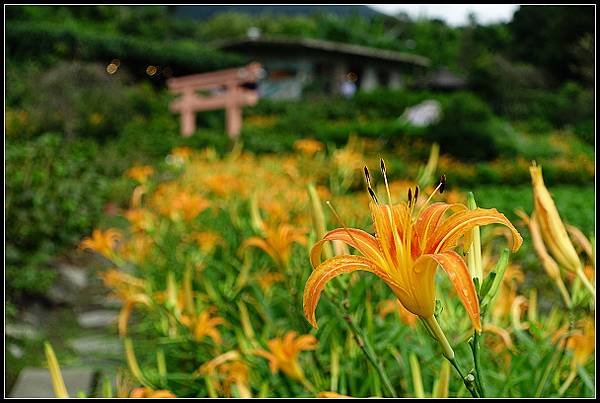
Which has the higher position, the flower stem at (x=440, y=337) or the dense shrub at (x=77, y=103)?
the flower stem at (x=440, y=337)

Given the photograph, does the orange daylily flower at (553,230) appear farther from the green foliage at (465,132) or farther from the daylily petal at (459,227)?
the green foliage at (465,132)

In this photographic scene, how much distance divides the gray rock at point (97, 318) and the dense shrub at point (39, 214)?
243mm

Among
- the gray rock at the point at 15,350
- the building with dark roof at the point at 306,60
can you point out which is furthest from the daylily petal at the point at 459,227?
the building with dark roof at the point at 306,60

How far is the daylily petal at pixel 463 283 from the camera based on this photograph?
1.60ft

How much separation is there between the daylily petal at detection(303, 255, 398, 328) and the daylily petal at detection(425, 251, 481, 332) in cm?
6

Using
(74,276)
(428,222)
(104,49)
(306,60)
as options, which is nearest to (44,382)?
(74,276)

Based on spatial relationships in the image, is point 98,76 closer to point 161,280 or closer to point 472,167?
point 472,167

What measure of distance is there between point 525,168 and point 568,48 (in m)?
4.76

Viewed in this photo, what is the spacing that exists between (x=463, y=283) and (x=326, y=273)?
112 mm

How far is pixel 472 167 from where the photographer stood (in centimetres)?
755

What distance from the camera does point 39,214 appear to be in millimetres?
3471


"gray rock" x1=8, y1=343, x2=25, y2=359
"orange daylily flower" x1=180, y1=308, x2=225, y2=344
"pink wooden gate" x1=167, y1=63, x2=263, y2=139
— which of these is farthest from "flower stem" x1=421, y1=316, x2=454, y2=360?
"pink wooden gate" x1=167, y1=63, x2=263, y2=139

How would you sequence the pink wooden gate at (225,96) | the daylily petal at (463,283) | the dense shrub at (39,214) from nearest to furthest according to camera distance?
the daylily petal at (463,283) < the dense shrub at (39,214) < the pink wooden gate at (225,96)

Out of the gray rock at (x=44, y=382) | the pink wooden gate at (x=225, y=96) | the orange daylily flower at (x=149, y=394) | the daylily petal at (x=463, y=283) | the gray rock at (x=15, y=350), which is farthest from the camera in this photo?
the pink wooden gate at (x=225, y=96)
